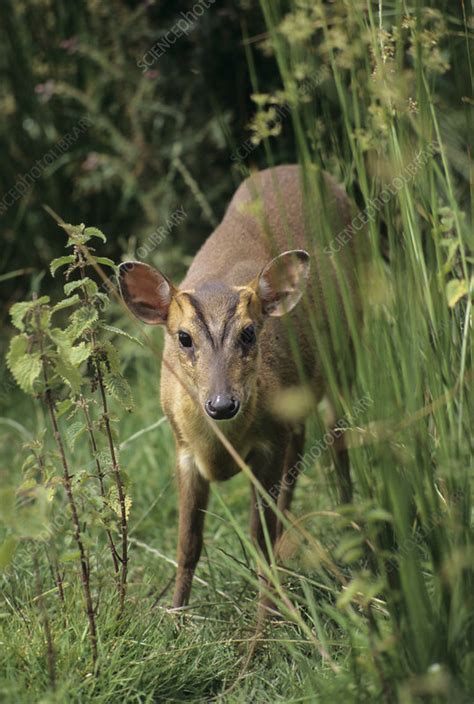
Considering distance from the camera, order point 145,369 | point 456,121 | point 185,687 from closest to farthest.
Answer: point 185,687, point 456,121, point 145,369

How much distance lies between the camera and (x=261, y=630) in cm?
349

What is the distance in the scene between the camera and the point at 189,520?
4.19 metres

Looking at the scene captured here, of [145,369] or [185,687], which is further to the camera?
[145,369]

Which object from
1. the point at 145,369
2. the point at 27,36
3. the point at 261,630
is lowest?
the point at 145,369

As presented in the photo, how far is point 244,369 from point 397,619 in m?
1.37

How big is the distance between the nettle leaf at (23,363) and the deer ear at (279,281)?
3.64ft

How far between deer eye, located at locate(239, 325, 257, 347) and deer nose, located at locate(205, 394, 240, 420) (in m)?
0.34

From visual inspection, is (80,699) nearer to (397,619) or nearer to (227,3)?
(397,619)

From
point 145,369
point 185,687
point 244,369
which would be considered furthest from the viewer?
point 145,369

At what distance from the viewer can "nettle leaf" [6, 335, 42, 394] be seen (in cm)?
298

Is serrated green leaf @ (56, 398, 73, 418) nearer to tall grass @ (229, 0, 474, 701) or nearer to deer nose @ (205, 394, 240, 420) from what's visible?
deer nose @ (205, 394, 240, 420)

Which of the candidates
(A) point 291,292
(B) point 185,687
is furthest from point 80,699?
(A) point 291,292

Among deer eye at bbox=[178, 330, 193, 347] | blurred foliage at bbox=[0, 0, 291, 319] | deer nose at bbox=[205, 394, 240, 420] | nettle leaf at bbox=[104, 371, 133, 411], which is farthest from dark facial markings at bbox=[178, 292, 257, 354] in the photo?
blurred foliage at bbox=[0, 0, 291, 319]

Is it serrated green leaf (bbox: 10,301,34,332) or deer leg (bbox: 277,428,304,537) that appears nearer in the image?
serrated green leaf (bbox: 10,301,34,332)
